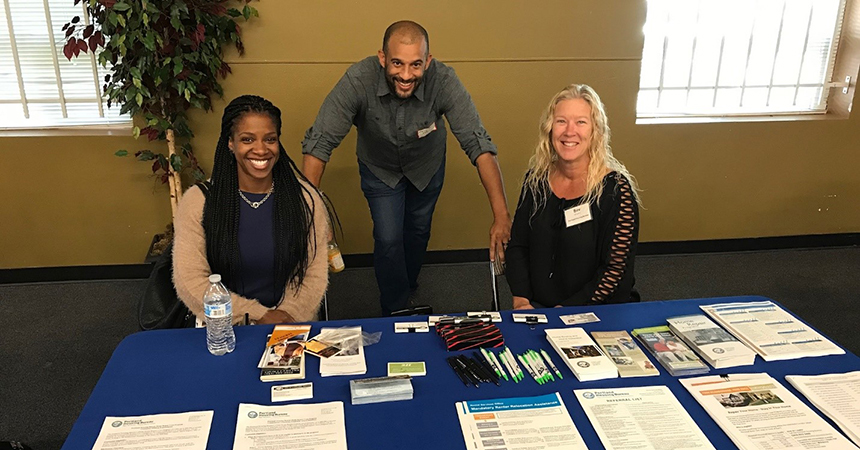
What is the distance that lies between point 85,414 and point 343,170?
8.45ft

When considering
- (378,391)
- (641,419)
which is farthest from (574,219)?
(378,391)

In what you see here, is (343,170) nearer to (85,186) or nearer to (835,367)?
(85,186)

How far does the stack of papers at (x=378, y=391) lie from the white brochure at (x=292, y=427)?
0.15 ft

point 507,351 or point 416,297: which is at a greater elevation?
point 507,351

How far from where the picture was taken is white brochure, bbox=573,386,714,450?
4.23 feet

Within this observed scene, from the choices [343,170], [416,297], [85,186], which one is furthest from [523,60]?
[85,186]

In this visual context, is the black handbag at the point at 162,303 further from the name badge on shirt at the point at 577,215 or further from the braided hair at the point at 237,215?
the name badge on shirt at the point at 577,215

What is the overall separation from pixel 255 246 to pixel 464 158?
203 cm

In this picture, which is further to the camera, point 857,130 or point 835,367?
point 857,130

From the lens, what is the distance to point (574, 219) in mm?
2188

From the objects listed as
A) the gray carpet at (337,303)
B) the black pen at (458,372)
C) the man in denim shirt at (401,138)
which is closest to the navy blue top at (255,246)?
the man in denim shirt at (401,138)

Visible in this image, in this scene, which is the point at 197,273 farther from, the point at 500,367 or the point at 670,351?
the point at 670,351

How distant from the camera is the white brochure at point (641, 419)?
4.23ft

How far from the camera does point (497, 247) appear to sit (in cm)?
246
